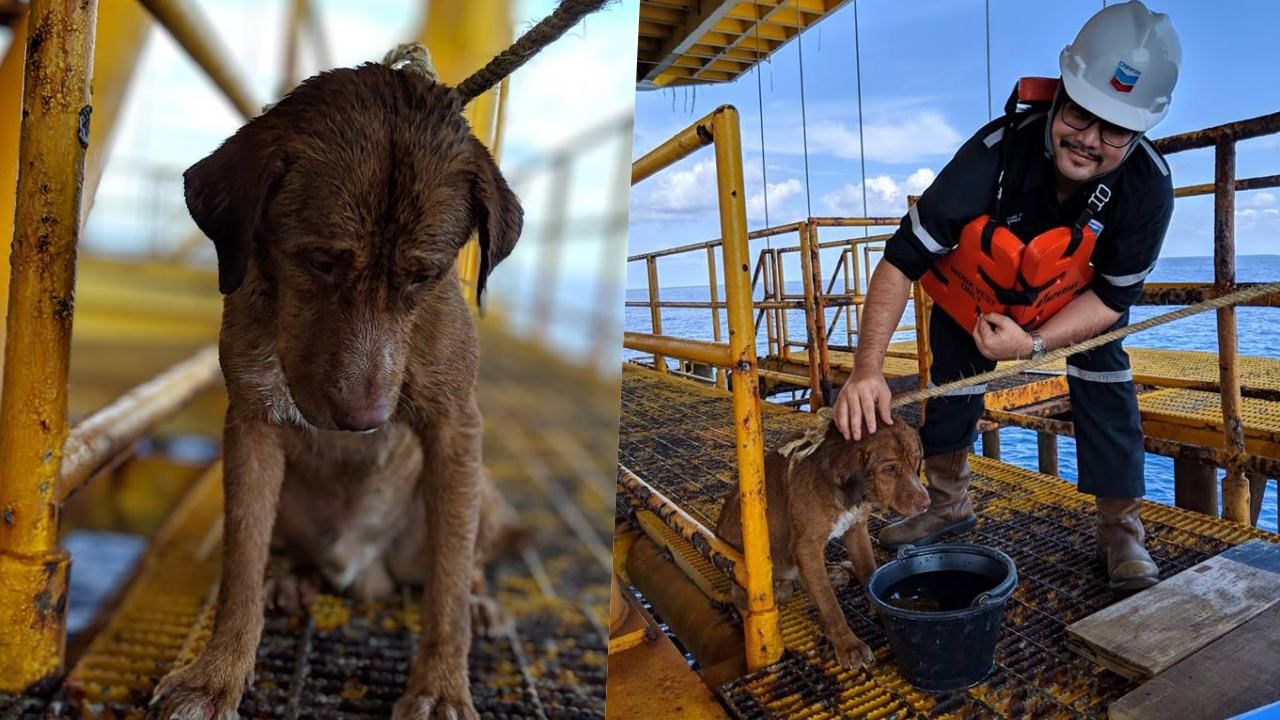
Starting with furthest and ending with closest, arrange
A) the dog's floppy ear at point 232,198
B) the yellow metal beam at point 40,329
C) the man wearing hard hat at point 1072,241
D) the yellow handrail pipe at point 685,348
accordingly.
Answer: the man wearing hard hat at point 1072,241 → the yellow handrail pipe at point 685,348 → the yellow metal beam at point 40,329 → the dog's floppy ear at point 232,198

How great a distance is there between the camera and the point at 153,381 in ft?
5.79

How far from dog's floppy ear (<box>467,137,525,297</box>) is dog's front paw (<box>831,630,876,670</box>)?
132 centimetres

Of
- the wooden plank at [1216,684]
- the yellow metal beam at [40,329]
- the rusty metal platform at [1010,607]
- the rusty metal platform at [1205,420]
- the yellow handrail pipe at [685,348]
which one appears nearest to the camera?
the yellow metal beam at [40,329]

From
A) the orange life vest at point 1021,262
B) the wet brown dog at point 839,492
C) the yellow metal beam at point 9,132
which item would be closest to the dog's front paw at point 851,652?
the wet brown dog at point 839,492

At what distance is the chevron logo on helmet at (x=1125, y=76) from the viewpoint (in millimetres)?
1936

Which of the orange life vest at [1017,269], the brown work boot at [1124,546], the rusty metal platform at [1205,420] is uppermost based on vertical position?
the orange life vest at [1017,269]

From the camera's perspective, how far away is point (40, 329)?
1264 millimetres

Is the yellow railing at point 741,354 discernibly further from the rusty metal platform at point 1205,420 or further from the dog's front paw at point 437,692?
the rusty metal platform at point 1205,420

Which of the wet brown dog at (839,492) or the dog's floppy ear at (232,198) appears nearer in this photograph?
the dog's floppy ear at (232,198)

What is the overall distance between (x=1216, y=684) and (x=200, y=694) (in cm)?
221

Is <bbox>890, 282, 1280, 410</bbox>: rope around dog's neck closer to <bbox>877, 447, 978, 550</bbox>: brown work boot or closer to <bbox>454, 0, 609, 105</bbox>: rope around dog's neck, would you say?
<bbox>877, 447, 978, 550</bbox>: brown work boot

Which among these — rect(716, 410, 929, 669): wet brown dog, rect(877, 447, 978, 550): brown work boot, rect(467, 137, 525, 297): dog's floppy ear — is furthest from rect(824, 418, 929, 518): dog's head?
rect(467, 137, 525, 297): dog's floppy ear

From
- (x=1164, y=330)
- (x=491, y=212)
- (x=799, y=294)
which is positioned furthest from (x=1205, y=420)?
(x=799, y=294)

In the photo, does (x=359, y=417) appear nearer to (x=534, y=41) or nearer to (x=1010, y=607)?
(x=534, y=41)
